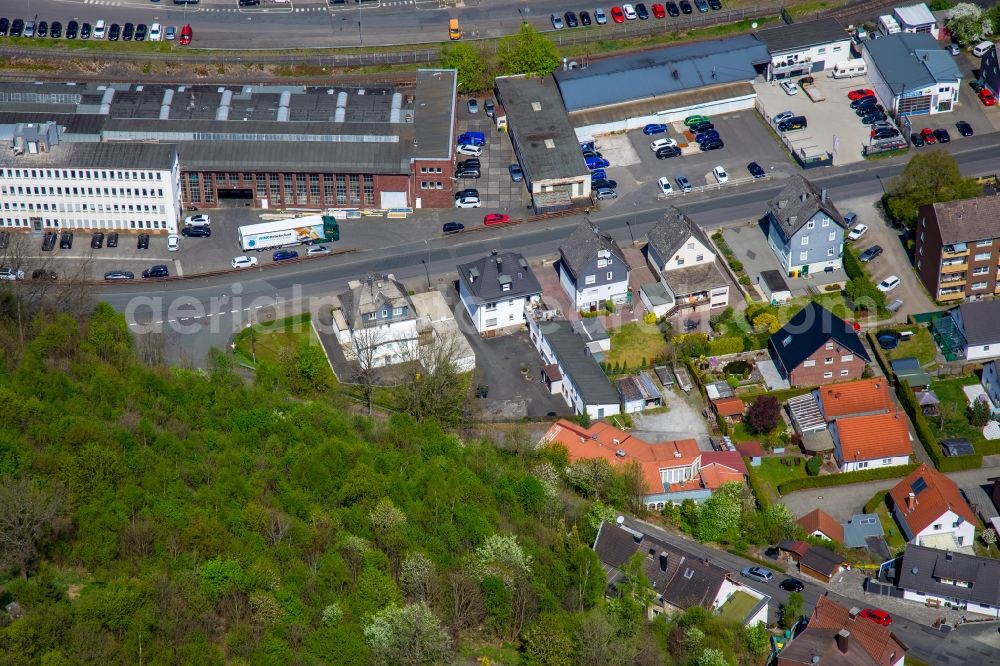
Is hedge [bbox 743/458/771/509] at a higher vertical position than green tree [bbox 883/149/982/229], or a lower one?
lower

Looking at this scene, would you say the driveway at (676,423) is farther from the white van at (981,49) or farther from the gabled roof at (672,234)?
the white van at (981,49)

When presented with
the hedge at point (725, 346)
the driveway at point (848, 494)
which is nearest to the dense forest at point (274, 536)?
the driveway at point (848, 494)

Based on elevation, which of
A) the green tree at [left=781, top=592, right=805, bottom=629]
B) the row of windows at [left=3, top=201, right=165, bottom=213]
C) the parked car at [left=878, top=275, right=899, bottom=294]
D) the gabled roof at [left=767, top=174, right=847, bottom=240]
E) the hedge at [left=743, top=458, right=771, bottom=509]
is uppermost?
the gabled roof at [left=767, top=174, right=847, bottom=240]

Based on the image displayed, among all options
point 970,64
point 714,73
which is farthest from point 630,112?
point 970,64

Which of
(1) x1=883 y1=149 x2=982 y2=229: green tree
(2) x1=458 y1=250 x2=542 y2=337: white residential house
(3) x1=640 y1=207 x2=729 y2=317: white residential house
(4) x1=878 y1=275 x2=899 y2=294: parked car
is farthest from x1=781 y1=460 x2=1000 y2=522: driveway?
(2) x1=458 y1=250 x2=542 y2=337: white residential house

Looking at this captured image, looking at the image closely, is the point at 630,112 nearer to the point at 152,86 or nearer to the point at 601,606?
the point at 152,86

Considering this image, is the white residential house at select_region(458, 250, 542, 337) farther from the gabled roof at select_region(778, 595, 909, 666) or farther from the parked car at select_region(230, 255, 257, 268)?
the gabled roof at select_region(778, 595, 909, 666)
